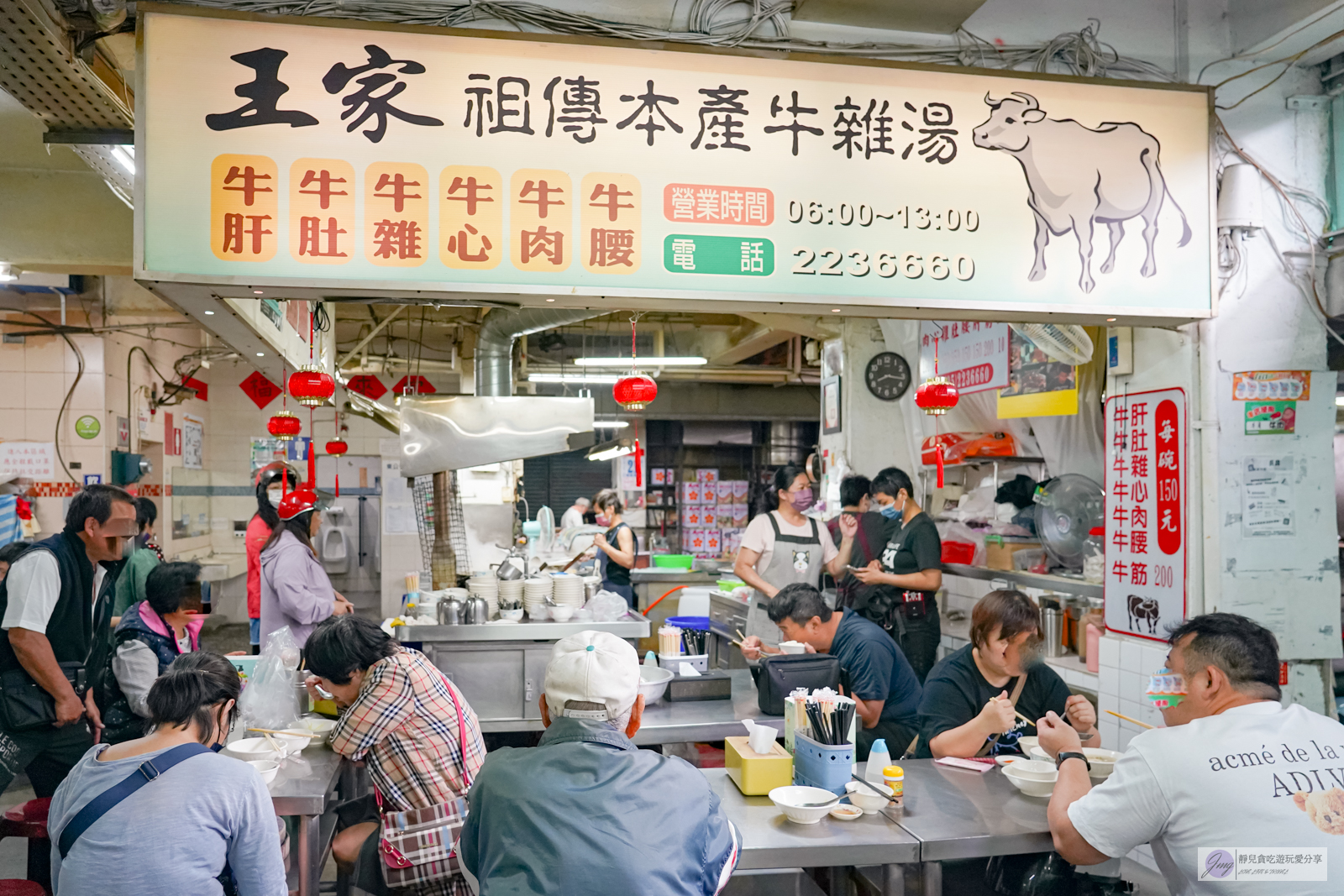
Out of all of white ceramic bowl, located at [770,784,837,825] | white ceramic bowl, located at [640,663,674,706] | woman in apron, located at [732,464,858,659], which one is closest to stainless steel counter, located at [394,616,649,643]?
woman in apron, located at [732,464,858,659]

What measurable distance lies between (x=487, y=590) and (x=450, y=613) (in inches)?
11.6

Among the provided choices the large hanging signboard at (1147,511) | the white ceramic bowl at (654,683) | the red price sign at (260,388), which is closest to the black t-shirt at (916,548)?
the large hanging signboard at (1147,511)

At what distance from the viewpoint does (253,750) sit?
125 inches

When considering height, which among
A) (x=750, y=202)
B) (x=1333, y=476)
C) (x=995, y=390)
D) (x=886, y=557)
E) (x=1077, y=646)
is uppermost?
(x=750, y=202)

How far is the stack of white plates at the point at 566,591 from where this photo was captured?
5.64 m

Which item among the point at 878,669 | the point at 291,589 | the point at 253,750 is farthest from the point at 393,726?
the point at 291,589

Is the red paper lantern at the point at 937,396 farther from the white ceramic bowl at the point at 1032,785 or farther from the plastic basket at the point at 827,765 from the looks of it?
the plastic basket at the point at 827,765

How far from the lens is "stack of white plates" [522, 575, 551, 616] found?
5.63 meters

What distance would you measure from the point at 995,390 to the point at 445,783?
15.9 ft

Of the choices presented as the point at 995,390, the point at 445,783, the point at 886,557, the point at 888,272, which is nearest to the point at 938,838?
the point at 445,783

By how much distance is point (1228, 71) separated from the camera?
12.7 feet

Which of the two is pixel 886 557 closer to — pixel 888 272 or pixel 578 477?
pixel 888 272

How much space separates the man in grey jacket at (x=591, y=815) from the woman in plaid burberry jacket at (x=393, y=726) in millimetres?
957

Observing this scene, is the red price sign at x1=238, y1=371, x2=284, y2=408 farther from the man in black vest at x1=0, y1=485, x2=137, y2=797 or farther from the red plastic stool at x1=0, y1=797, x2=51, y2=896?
the red plastic stool at x1=0, y1=797, x2=51, y2=896
